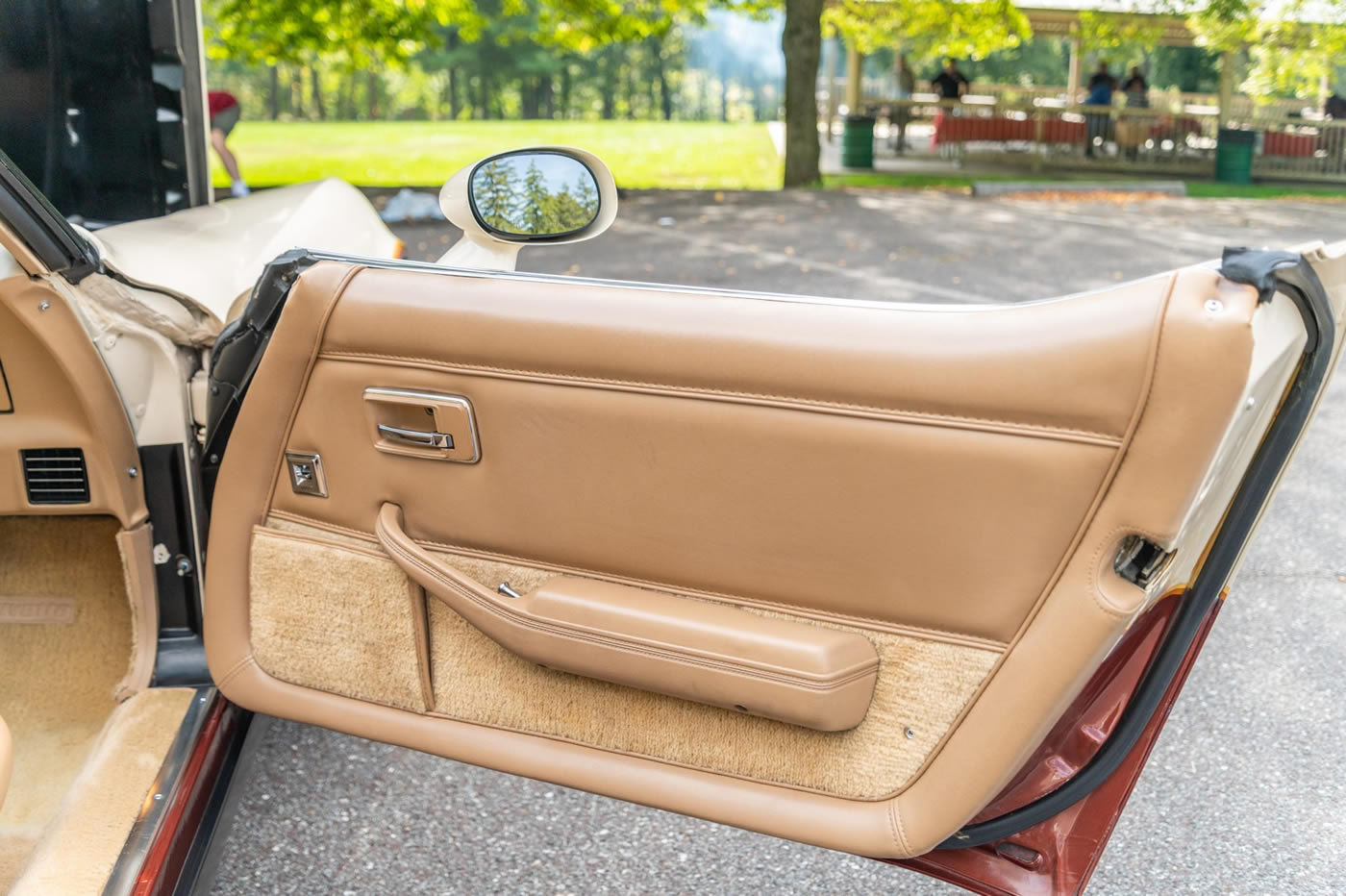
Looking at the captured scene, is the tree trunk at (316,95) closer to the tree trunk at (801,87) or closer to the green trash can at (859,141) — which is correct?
the green trash can at (859,141)

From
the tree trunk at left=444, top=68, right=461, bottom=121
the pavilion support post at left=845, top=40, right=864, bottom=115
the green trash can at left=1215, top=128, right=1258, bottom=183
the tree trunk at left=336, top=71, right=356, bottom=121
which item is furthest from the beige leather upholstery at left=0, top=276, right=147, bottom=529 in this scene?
the tree trunk at left=336, top=71, right=356, bottom=121

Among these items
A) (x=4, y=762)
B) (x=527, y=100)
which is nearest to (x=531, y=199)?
(x=4, y=762)

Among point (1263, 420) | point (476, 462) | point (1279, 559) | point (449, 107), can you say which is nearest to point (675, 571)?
point (476, 462)

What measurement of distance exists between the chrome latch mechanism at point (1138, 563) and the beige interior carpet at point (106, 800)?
1503mm

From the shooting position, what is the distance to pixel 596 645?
1.61 metres

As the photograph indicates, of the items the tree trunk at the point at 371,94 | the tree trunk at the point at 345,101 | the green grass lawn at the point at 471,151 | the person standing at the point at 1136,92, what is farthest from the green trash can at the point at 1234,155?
the tree trunk at the point at 345,101

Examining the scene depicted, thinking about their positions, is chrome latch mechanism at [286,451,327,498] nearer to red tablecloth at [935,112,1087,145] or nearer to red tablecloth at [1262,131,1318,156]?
red tablecloth at [935,112,1087,145]

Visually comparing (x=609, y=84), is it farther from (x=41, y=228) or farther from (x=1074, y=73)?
(x=41, y=228)

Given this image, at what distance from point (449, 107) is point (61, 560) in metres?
45.3

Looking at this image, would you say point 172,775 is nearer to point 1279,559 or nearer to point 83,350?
point 83,350

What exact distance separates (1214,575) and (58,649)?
2375mm

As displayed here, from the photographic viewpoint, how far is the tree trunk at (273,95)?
43906 mm

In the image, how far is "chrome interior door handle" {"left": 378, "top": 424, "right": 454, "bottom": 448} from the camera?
1.67m

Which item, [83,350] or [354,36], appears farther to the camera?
[354,36]
